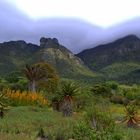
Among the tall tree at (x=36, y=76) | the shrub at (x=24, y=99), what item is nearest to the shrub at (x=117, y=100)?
the tall tree at (x=36, y=76)

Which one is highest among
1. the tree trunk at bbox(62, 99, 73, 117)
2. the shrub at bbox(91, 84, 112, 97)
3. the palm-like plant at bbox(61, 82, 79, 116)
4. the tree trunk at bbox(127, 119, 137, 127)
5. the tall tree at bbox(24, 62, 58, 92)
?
the tall tree at bbox(24, 62, 58, 92)

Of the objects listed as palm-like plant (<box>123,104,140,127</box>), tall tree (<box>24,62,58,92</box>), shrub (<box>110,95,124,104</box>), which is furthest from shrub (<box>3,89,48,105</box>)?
shrub (<box>110,95,124,104</box>)

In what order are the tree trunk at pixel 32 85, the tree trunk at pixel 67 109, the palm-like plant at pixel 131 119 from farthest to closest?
the tree trunk at pixel 32 85 → the tree trunk at pixel 67 109 → the palm-like plant at pixel 131 119

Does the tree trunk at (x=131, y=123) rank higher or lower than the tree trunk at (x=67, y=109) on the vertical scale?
lower

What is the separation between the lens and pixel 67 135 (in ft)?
95.2

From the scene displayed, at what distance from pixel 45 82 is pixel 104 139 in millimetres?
75763

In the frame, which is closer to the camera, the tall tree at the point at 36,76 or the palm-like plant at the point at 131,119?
the palm-like plant at the point at 131,119

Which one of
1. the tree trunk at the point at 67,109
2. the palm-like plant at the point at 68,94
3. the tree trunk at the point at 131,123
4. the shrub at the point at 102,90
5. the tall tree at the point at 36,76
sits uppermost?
the tall tree at the point at 36,76

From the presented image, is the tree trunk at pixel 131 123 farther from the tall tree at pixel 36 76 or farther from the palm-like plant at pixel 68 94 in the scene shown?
the tall tree at pixel 36 76

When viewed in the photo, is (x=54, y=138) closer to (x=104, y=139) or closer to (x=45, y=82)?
(x=104, y=139)

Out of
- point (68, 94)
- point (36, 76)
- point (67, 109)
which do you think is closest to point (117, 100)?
point (36, 76)

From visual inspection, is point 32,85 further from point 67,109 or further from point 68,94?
point 67,109

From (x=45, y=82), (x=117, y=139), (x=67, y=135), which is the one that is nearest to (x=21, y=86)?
(x=45, y=82)

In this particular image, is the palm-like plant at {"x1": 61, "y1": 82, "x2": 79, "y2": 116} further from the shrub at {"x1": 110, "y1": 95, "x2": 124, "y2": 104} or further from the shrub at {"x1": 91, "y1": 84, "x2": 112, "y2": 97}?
the shrub at {"x1": 91, "y1": 84, "x2": 112, "y2": 97}
